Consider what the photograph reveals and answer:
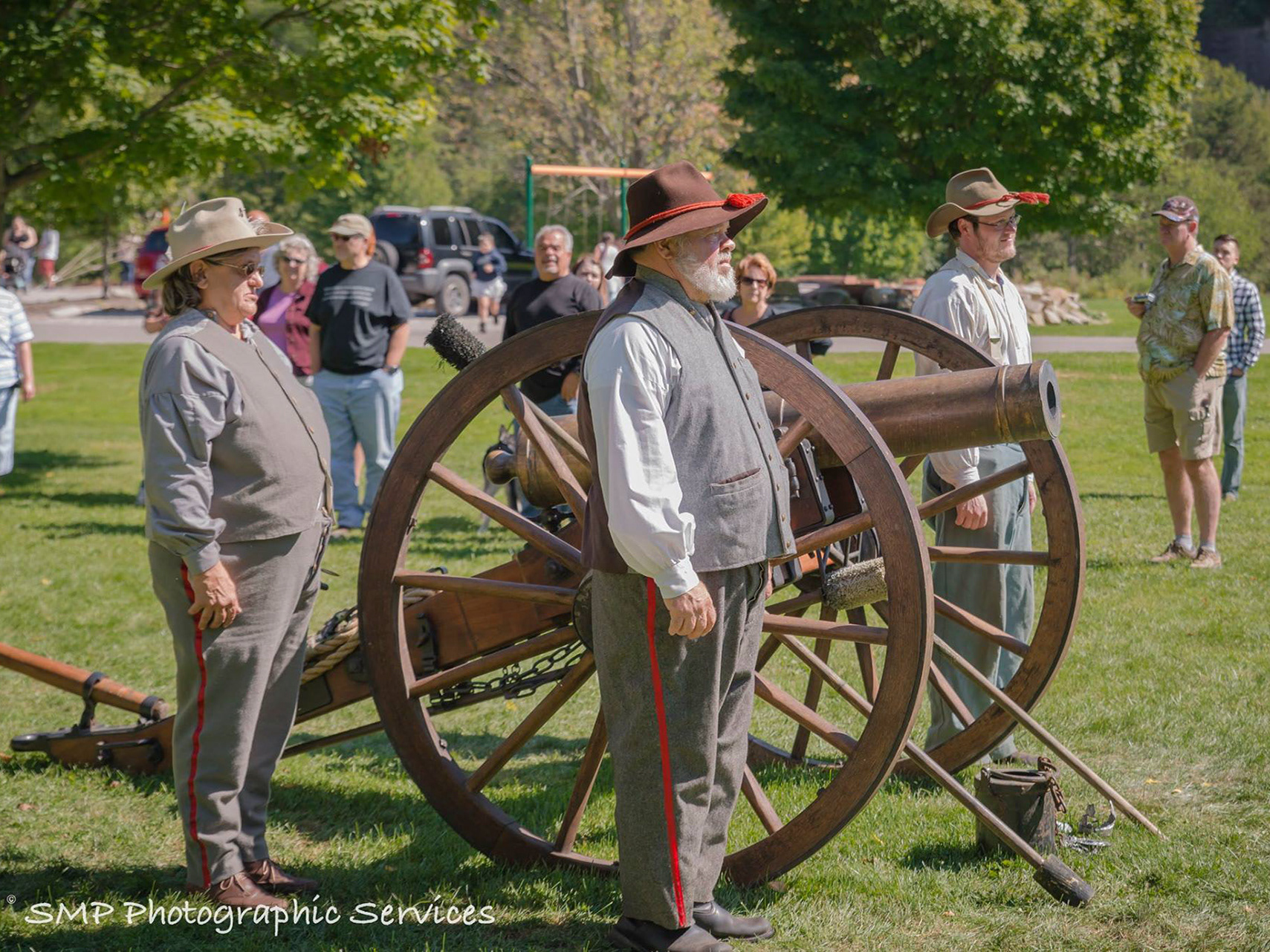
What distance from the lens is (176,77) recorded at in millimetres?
11172

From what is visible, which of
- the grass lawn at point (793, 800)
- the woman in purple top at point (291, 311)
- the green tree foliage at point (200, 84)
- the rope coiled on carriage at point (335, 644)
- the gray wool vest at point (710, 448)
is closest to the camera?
the gray wool vest at point (710, 448)

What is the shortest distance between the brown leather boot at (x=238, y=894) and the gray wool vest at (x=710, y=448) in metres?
1.43

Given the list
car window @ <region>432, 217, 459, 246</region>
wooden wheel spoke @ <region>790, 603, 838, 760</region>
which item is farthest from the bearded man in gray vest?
car window @ <region>432, 217, 459, 246</region>

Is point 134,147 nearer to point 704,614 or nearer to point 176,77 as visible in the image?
point 176,77

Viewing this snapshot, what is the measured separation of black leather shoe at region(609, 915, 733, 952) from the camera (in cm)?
347

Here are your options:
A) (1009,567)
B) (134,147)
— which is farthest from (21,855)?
(134,147)

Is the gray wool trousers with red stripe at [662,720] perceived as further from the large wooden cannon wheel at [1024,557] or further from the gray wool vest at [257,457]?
the large wooden cannon wheel at [1024,557]

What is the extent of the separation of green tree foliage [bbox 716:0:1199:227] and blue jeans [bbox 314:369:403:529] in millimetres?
13616

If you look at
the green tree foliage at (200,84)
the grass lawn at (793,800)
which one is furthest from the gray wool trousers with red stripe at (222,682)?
the green tree foliage at (200,84)

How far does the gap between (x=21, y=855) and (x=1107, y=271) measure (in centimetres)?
3936

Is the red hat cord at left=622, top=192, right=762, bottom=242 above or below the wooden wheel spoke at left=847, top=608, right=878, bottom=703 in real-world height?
above

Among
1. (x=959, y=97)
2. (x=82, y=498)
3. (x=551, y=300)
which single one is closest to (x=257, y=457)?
(x=551, y=300)

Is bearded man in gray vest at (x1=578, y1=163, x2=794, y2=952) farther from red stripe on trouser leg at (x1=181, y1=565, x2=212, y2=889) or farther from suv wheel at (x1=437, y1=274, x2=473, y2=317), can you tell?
suv wheel at (x1=437, y1=274, x2=473, y2=317)

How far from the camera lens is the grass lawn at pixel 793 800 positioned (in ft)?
12.4
